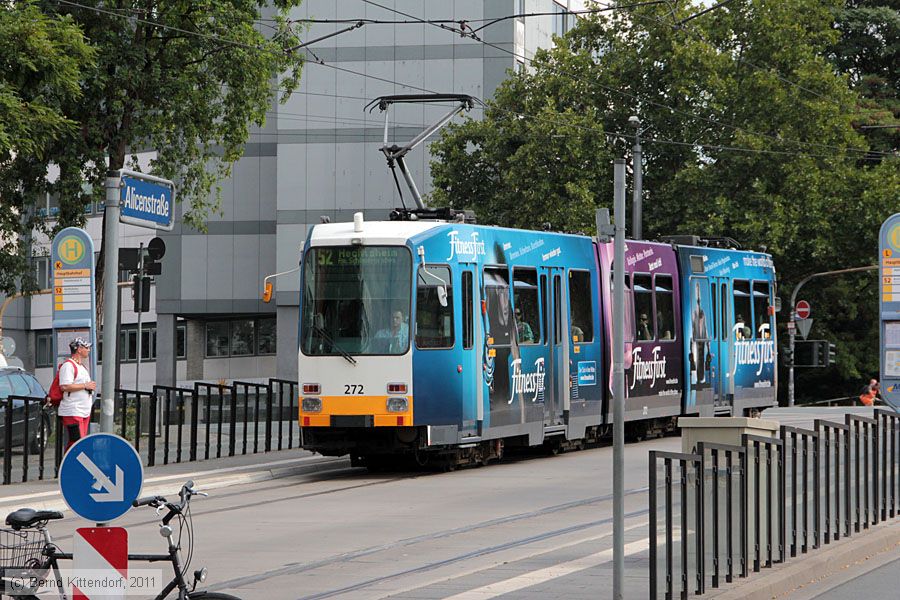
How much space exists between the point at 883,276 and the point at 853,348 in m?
33.4

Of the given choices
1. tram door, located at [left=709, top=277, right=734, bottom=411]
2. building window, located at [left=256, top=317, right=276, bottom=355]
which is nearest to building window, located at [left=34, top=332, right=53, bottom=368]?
building window, located at [left=256, top=317, right=276, bottom=355]

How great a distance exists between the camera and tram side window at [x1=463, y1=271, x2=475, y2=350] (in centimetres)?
1973

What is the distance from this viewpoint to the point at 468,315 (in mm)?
19797

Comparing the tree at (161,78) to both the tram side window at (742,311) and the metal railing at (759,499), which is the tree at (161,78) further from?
the metal railing at (759,499)

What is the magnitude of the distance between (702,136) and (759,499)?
37062 millimetres

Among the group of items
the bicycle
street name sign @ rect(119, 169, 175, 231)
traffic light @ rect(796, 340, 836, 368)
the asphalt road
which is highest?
street name sign @ rect(119, 169, 175, 231)

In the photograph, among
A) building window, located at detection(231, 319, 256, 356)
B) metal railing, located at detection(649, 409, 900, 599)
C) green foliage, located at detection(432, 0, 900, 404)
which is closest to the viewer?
metal railing, located at detection(649, 409, 900, 599)

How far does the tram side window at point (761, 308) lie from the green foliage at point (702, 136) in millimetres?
14021

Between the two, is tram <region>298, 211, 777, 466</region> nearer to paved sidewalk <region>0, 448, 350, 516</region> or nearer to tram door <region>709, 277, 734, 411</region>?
paved sidewalk <region>0, 448, 350, 516</region>

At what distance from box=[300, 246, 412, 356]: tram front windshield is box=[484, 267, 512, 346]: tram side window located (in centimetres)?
146

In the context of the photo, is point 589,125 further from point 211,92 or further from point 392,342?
point 392,342

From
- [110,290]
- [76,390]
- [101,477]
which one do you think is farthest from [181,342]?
[101,477]

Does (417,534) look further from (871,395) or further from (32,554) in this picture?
(871,395)

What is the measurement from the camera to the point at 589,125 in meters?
43.7
